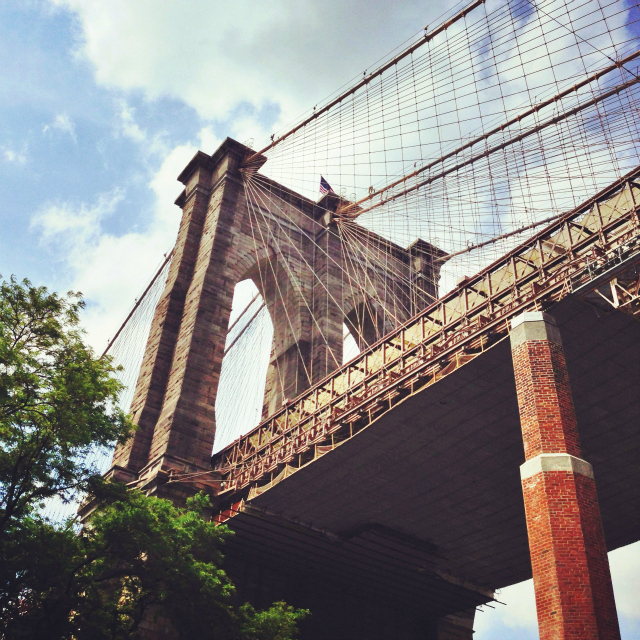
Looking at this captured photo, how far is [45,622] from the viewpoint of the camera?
16375 millimetres

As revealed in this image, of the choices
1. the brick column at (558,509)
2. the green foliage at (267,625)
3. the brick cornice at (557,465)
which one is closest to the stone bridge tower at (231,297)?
the green foliage at (267,625)

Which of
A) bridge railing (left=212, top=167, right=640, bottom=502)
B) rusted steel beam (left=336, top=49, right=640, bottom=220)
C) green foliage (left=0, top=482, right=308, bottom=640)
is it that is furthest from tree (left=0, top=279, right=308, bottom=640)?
rusted steel beam (left=336, top=49, right=640, bottom=220)

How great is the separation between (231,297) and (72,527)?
16.7 meters

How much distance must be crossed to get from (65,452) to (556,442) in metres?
12.0

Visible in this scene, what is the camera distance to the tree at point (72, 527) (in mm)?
16594

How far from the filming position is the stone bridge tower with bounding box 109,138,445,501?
29344 millimetres

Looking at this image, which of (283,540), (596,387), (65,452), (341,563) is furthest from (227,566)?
(596,387)

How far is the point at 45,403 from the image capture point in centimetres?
1817

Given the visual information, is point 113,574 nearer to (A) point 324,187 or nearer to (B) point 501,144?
(B) point 501,144

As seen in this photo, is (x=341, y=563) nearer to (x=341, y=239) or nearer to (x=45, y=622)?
(x=45, y=622)

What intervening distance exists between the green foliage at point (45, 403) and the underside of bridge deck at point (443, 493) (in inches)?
315

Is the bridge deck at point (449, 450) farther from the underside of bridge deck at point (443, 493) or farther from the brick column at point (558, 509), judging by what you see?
the brick column at point (558, 509)

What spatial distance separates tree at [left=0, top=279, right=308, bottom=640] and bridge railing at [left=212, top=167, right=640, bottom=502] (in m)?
5.20

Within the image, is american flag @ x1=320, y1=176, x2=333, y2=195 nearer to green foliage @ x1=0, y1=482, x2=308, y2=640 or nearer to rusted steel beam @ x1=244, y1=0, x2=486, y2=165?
rusted steel beam @ x1=244, y1=0, x2=486, y2=165
